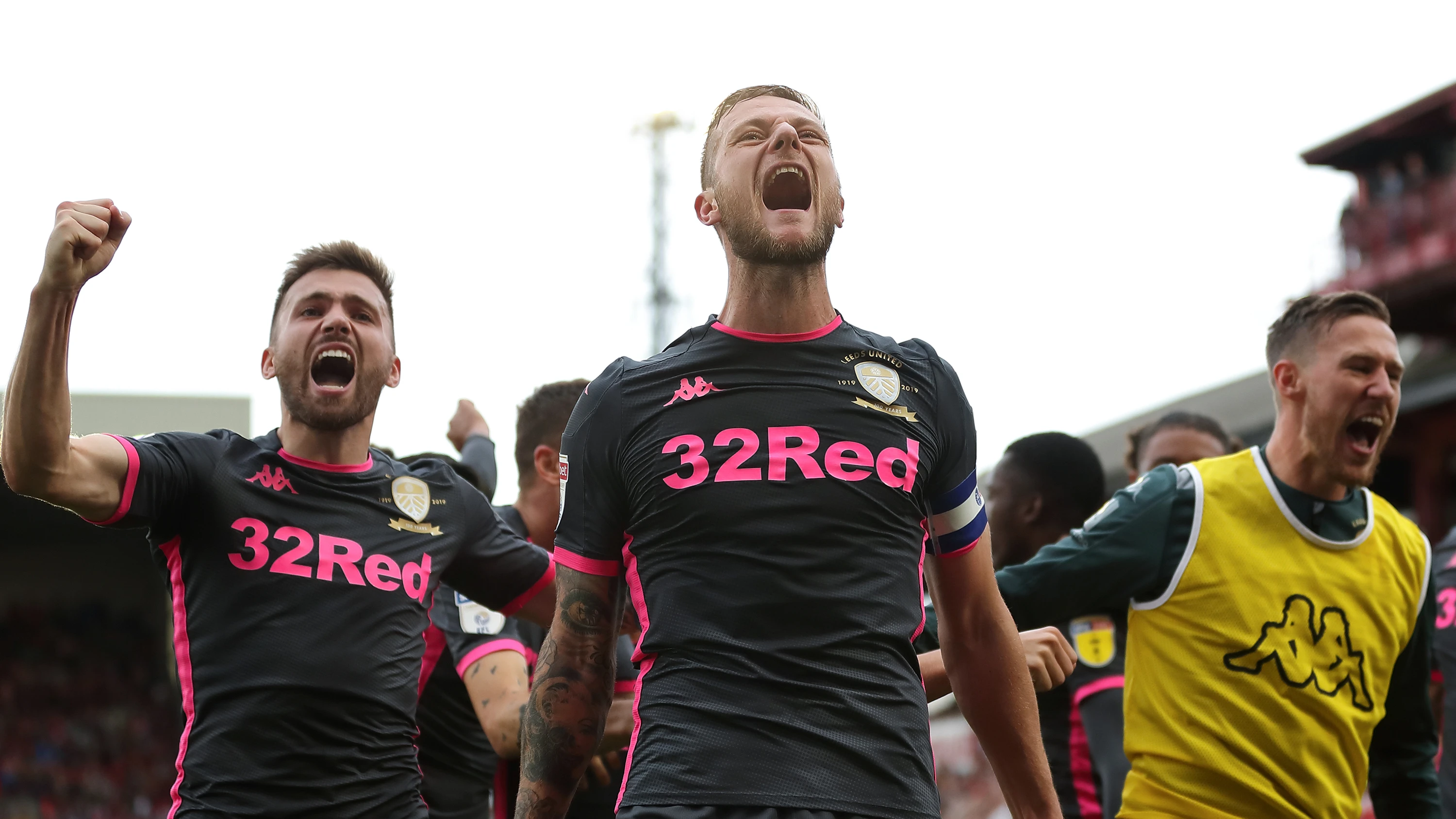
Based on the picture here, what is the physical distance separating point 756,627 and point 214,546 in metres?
1.84

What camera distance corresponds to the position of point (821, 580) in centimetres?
274

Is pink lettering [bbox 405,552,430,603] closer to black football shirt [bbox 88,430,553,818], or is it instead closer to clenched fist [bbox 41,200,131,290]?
black football shirt [bbox 88,430,553,818]

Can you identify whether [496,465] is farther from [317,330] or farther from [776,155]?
[776,155]

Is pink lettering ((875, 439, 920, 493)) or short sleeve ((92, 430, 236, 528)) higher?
pink lettering ((875, 439, 920, 493))

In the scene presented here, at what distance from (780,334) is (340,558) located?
1609 mm

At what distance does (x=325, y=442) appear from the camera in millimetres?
4234

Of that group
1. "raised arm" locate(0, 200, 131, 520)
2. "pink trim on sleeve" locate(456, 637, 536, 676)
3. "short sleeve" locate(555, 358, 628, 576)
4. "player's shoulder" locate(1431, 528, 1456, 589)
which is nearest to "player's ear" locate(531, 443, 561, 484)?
"pink trim on sleeve" locate(456, 637, 536, 676)

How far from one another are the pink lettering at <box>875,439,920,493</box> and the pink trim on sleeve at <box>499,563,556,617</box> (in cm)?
174

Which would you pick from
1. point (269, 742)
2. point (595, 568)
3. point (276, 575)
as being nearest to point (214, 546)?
point (276, 575)

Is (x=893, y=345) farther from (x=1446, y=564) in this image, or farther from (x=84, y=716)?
(x=84, y=716)

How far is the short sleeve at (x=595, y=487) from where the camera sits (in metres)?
2.99

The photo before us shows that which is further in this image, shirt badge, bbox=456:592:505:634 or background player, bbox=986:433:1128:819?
background player, bbox=986:433:1128:819

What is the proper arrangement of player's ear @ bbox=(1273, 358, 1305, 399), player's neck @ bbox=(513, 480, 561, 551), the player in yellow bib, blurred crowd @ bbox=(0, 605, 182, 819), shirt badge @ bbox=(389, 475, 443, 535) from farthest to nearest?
1. blurred crowd @ bbox=(0, 605, 182, 819)
2. player's neck @ bbox=(513, 480, 561, 551)
3. player's ear @ bbox=(1273, 358, 1305, 399)
4. shirt badge @ bbox=(389, 475, 443, 535)
5. the player in yellow bib

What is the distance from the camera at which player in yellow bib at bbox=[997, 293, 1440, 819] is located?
3980 millimetres
